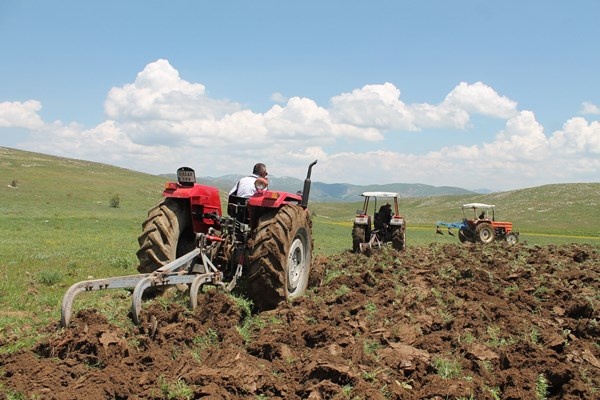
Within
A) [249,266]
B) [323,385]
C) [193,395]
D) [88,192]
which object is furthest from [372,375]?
[88,192]

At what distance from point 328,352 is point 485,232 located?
66.5 ft

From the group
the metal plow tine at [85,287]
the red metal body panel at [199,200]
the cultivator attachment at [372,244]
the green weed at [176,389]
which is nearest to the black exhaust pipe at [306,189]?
the red metal body panel at [199,200]

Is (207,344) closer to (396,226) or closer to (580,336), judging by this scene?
(580,336)

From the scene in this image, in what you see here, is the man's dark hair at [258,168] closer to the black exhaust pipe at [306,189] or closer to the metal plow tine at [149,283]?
the black exhaust pipe at [306,189]

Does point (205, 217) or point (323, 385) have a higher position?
point (205, 217)

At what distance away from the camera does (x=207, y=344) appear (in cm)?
497

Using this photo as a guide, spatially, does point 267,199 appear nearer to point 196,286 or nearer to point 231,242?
point 231,242

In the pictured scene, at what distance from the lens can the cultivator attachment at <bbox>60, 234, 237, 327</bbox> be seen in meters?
4.74

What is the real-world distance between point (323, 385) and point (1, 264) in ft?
29.7

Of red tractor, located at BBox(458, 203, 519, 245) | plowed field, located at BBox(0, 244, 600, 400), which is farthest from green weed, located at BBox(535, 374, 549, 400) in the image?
red tractor, located at BBox(458, 203, 519, 245)

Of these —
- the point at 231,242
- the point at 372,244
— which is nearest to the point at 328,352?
the point at 231,242

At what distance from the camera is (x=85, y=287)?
4.78 meters

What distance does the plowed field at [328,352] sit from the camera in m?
3.97

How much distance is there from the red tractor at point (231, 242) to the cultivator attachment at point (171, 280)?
0.01 meters
